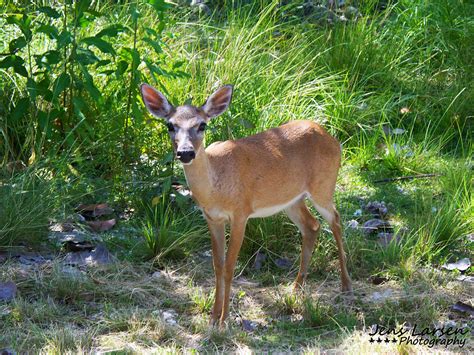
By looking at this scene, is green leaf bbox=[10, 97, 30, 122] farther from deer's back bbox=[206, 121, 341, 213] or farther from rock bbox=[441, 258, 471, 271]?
rock bbox=[441, 258, 471, 271]

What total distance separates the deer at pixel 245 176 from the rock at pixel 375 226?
649mm

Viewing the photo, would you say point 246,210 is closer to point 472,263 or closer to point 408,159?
point 472,263

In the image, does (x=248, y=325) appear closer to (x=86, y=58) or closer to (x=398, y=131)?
(x=86, y=58)

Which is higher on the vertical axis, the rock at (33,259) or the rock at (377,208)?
the rock at (377,208)

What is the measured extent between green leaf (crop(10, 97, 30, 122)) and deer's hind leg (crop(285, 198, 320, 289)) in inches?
85.8

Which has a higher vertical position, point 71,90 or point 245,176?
point 71,90

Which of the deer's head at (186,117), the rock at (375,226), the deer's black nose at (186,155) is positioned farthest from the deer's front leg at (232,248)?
the rock at (375,226)

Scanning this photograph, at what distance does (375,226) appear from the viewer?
6.86 m

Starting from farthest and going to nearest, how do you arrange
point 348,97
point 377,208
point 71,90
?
point 348,97, point 377,208, point 71,90

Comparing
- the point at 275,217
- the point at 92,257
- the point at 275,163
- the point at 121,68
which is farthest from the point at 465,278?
the point at 121,68

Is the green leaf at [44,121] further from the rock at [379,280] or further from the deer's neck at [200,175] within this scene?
the rock at [379,280]

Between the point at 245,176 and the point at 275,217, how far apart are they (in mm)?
982

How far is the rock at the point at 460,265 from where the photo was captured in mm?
6293

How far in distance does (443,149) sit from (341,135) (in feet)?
3.30
